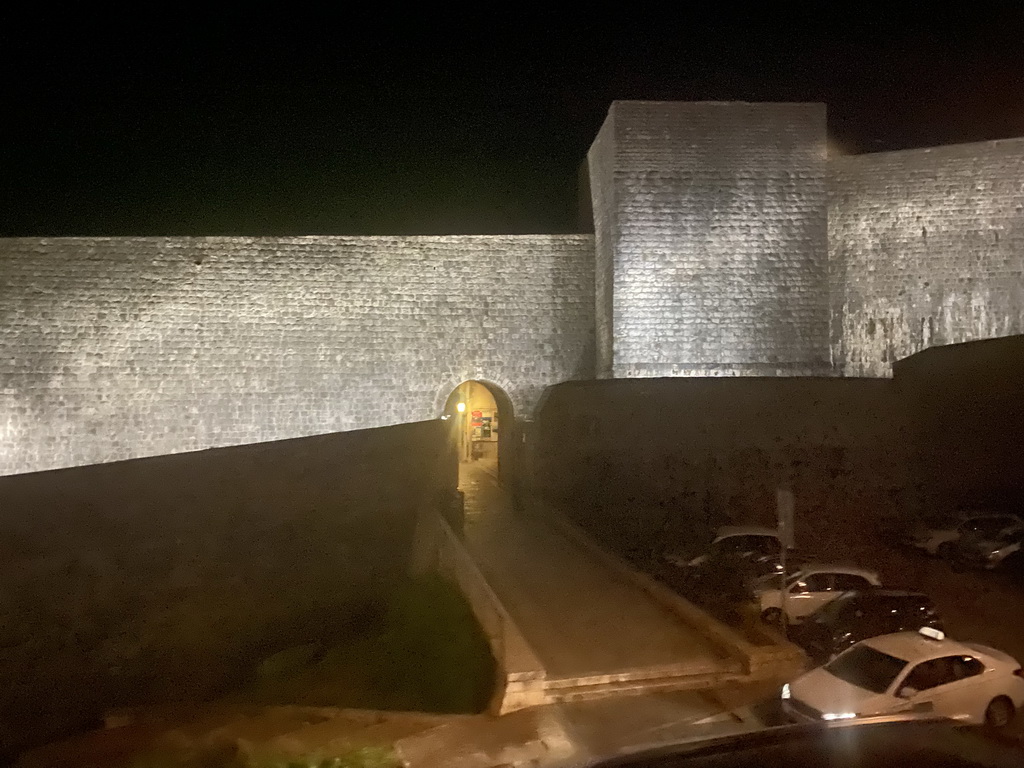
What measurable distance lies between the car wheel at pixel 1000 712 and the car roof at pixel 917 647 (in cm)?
32

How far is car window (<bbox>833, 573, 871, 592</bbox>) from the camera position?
8.54 metres

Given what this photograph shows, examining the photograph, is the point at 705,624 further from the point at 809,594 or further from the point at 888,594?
the point at 888,594

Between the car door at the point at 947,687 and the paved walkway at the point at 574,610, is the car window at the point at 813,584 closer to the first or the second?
the paved walkway at the point at 574,610

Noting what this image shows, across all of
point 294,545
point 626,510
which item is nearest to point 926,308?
point 626,510

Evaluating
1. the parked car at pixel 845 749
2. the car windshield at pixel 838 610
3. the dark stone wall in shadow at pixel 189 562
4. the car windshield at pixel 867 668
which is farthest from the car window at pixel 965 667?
the dark stone wall in shadow at pixel 189 562

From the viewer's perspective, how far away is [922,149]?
14.3m

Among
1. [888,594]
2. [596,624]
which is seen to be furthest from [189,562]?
[888,594]

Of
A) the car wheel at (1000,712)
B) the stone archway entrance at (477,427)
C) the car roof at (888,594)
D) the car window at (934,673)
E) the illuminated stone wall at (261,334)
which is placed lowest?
the car wheel at (1000,712)

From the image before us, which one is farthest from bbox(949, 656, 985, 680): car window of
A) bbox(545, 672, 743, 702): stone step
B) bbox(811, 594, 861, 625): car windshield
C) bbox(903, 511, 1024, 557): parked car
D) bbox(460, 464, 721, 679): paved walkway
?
bbox(903, 511, 1024, 557): parked car

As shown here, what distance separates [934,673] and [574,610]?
2976mm

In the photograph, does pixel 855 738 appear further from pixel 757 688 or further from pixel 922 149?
pixel 922 149

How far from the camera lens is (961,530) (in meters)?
11.0

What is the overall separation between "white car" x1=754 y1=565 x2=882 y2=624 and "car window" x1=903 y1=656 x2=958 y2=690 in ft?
8.48

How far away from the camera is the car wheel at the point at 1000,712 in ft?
17.8
